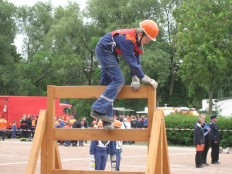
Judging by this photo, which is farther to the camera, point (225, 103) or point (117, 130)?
point (225, 103)

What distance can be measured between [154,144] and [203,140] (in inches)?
573

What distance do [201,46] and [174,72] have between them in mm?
22759

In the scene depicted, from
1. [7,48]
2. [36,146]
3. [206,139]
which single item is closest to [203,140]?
[206,139]

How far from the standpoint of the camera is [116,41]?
6805 millimetres

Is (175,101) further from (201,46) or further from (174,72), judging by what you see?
(201,46)

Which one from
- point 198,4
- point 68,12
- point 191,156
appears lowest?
point 191,156

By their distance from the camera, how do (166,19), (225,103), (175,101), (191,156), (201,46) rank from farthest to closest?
(175,101), (166,19), (225,103), (201,46), (191,156)

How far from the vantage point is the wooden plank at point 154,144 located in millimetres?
6140

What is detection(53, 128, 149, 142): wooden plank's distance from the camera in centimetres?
664

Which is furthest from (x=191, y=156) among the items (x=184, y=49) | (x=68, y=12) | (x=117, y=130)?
(x=68, y=12)

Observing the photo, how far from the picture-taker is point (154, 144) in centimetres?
626

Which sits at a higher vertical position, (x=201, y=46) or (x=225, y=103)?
(x=201, y=46)

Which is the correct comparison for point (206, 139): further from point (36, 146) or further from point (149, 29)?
point (36, 146)

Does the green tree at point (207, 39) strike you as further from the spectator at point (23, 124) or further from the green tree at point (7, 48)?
the green tree at point (7, 48)
